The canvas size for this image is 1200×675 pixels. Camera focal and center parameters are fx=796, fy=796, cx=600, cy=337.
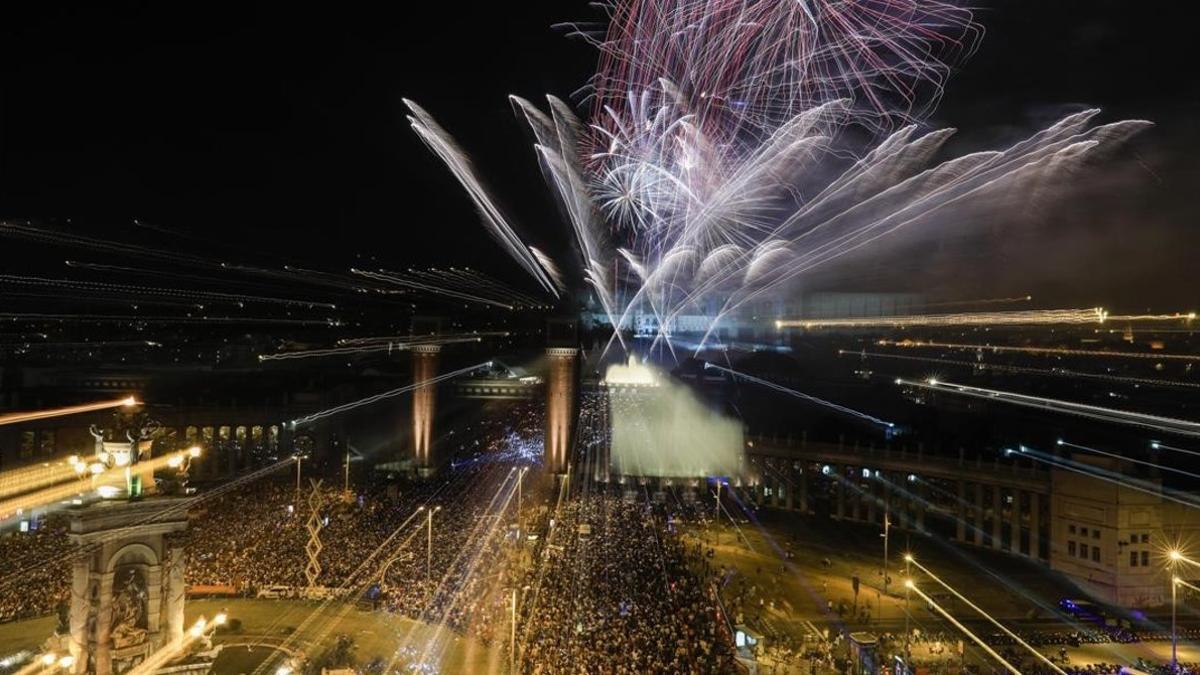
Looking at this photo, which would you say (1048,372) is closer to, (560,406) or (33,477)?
(560,406)

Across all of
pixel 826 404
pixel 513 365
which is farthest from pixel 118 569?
pixel 513 365

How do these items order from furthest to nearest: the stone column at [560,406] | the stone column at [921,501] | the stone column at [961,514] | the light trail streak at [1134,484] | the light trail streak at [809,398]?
the light trail streak at [809,398], the stone column at [560,406], the stone column at [921,501], the stone column at [961,514], the light trail streak at [1134,484]

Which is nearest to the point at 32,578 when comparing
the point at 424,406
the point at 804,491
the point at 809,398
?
the point at 424,406

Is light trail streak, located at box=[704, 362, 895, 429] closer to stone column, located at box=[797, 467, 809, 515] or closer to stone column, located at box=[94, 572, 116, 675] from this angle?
stone column, located at box=[797, 467, 809, 515]

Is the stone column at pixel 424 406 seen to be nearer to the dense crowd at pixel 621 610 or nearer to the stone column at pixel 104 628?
the dense crowd at pixel 621 610

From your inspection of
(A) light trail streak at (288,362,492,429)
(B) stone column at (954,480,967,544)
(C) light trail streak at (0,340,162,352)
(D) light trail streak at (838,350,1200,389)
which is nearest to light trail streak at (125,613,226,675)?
(A) light trail streak at (288,362,492,429)

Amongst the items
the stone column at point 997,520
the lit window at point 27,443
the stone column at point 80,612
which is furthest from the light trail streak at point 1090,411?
the lit window at point 27,443
